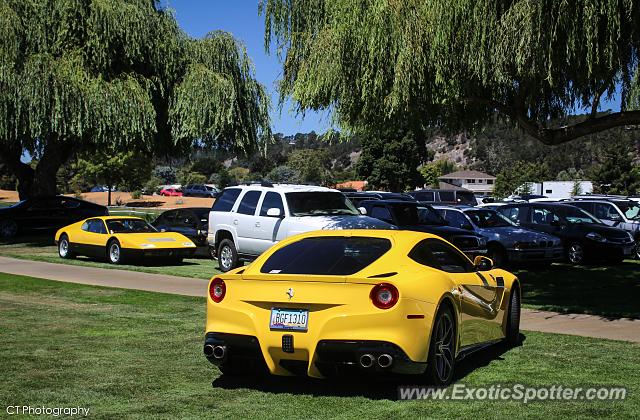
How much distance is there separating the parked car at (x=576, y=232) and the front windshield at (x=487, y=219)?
1.24 metres

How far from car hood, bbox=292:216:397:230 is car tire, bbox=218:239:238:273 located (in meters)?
2.14

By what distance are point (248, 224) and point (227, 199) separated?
4.56 feet

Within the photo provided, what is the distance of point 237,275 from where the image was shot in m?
7.27

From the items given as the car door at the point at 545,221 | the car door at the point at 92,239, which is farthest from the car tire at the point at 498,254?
the car door at the point at 92,239

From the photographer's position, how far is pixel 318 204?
18.3 m

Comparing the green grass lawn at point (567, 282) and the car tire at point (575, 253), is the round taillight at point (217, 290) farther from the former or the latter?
the car tire at point (575, 253)

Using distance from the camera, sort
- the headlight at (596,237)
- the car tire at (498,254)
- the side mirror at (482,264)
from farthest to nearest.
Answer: the headlight at (596,237), the car tire at (498,254), the side mirror at (482,264)

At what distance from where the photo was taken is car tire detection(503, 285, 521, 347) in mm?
9233

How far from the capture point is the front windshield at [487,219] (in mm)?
21047

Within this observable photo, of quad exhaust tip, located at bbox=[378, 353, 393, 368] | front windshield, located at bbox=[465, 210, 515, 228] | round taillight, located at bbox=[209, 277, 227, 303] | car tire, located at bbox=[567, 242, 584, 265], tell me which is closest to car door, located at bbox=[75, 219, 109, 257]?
front windshield, located at bbox=[465, 210, 515, 228]

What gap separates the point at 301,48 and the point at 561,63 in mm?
4805

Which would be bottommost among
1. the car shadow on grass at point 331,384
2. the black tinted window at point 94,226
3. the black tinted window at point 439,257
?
the car shadow on grass at point 331,384

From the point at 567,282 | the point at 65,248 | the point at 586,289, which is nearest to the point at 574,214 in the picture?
the point at 567,282

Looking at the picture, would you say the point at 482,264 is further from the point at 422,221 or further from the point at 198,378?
the point at 422,221
